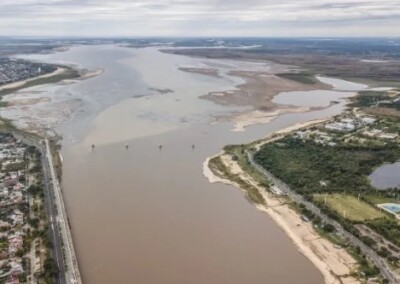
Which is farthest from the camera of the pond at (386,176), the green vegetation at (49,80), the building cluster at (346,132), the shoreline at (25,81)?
the shoreline at (25,81)

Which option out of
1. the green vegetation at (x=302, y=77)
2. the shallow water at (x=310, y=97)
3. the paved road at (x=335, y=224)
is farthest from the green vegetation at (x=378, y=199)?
the green vegetation at (x=302, y=77)

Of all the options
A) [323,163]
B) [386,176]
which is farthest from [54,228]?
[386,176]

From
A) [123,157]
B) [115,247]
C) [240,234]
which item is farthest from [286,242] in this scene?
[123,157]

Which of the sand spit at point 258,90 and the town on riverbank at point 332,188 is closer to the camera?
the town on riverbank at point 332,188

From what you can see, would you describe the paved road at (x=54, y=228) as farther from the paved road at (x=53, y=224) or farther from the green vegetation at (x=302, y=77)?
the green vegetation at (x=302, y=77)

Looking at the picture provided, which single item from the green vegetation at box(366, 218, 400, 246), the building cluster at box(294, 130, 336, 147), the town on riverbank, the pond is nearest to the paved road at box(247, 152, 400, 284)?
the town on riverbank

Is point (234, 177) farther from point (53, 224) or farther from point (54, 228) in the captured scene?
point (54, 228)

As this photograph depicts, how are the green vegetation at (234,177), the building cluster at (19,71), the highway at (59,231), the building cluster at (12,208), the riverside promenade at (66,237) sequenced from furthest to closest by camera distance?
1. the building cluster at (19,71)
2. the green vegetation at (234,177)
3. the building cluster at (12,208)
4. the highway at (59,231)
5. the riverside promenade at (66,237)
